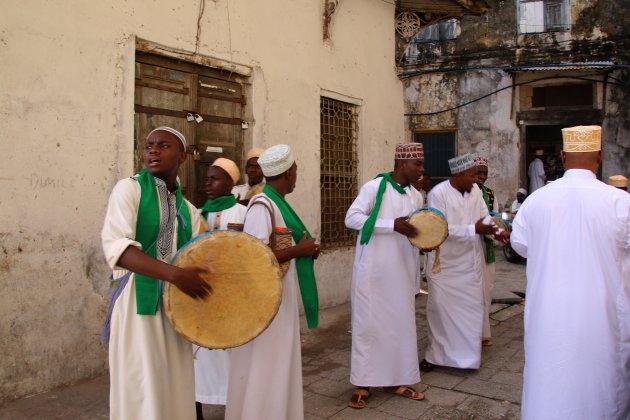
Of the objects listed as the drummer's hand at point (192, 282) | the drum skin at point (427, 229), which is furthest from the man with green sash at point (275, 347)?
the drum skin at point (427, 229)

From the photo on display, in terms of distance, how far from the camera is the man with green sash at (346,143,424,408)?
4.08 m

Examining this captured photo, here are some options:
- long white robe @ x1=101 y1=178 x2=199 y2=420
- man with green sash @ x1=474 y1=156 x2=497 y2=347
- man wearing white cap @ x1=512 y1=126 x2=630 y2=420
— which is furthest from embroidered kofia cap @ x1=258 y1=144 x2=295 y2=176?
man with green sash @ x1=474 y1=156 x2=497 y2=347

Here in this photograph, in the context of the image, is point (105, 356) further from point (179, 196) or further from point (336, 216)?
point (336, 216)

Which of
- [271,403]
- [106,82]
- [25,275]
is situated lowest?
[271,403]

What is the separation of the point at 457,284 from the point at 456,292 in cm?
7

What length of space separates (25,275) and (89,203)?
0.72 meters

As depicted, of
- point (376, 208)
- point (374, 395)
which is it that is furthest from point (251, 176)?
point (374, 395)

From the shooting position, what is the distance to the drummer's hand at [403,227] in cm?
401

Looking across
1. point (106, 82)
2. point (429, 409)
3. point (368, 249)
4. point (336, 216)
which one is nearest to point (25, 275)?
point (106, 82)

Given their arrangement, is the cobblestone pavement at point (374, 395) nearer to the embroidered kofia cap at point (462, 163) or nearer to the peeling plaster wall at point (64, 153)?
the peeling plaster wall at point (64, 153)

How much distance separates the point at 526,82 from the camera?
14.2 metres

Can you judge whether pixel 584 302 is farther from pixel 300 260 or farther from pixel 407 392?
pixel 407 392

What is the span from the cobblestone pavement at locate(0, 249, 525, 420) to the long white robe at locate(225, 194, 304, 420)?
907mm

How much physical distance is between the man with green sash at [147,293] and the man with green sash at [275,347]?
1.25 feet
